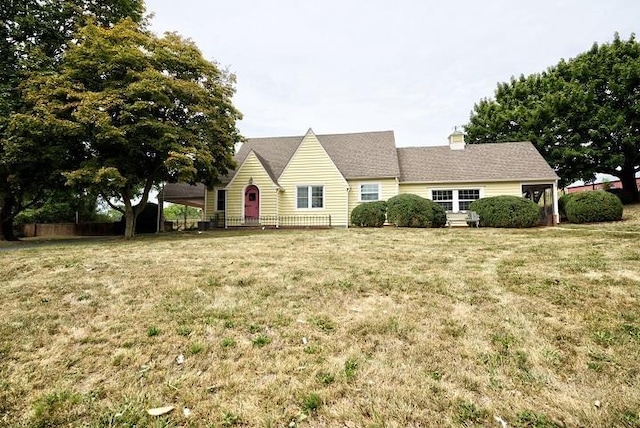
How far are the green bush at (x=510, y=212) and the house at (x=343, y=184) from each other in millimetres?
3159

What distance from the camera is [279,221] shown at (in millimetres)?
20156

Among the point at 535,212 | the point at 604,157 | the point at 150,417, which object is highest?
the point at 604,157

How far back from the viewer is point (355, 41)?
14641 mm

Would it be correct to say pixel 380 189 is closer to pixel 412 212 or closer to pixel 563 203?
pixel 412 212

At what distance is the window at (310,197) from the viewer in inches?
800

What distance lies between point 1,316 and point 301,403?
16.1 feet

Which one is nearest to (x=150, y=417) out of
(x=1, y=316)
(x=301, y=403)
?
(x=301, y=403)

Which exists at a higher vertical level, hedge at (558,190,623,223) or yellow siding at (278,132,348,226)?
yellow siding at (278,132,348,226)

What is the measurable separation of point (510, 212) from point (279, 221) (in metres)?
12.4

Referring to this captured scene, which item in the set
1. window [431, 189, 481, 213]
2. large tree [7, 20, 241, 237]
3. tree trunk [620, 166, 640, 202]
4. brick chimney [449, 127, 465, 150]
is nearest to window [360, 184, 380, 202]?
window [431, 189, 481, 213]

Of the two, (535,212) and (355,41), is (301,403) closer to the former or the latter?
(355,41)

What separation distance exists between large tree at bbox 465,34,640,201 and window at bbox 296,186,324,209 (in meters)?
17.9

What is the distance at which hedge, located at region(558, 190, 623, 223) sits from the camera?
1703 cm

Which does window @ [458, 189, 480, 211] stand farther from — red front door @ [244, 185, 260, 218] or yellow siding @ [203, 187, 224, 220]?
yellow siding @ [203, 187, 224, 220]
